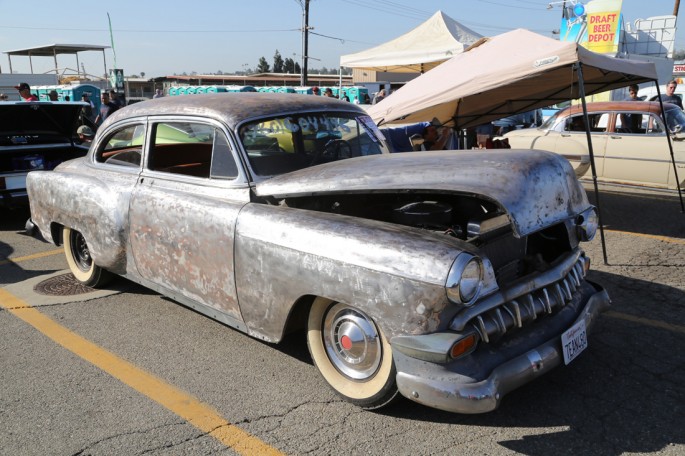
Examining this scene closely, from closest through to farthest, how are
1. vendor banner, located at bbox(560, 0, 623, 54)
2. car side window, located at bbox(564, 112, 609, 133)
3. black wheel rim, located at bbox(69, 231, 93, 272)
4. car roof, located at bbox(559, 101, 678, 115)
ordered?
black wheel rim, located at bbox(69, 231, 93, 272) → car roof, located at bbox(559, 101, 678, 115) → car side window, located at bbox(564, 112, 609, 133) → vendor banner, located at bbox(560, 0, 623, 54)

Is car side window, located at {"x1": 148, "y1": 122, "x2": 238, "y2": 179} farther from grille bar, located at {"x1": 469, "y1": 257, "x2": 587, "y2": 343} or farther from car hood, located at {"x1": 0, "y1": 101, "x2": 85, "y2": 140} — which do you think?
car hood, located at {"x1": 0, "y1": 101, "x2": 85, "y2": 140}

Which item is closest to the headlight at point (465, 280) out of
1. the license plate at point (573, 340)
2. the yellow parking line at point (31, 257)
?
the license plate at point (573, 340)

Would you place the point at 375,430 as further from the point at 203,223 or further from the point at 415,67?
the point at 415,67

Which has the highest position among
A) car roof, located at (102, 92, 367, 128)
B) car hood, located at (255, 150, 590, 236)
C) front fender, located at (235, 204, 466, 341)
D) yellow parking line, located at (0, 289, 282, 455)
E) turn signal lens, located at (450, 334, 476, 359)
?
car roof, located at (102, 92, 367, 128)

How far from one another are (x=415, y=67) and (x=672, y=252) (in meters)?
11.7

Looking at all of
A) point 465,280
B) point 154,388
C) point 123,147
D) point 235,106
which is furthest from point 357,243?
point 123,147

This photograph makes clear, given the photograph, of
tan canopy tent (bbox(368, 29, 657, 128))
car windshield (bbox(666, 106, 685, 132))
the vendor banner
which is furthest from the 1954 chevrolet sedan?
the vendor banner

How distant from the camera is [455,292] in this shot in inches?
97.4

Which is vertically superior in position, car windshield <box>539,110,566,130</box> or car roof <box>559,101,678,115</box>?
car roof <box>559,101,678,115</box>

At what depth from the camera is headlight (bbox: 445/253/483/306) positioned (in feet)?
8.09

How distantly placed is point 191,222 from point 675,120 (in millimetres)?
8359

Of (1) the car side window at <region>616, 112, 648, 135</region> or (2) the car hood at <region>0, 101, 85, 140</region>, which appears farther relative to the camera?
(1) the car side window at <region>616, 112, 648, 135</region>

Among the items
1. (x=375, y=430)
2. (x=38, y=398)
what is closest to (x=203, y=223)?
(x=38, y=398)

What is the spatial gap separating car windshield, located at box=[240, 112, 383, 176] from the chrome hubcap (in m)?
1.16
